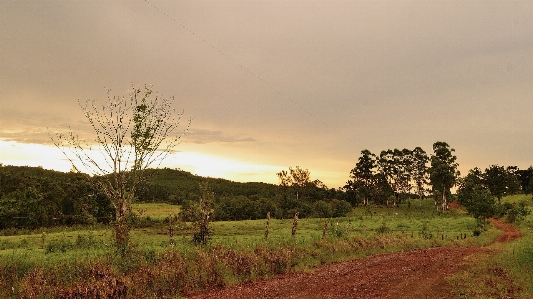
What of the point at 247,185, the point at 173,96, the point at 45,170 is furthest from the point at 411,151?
the point at 45,170

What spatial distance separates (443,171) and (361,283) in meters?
83.9

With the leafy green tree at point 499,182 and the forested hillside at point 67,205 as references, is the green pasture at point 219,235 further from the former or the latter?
the leafy green tree at point 499,182

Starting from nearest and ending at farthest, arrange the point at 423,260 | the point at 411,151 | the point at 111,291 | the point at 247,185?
the point at 111,291, the point at 423,260, the point at 411,151, the point at 247,185

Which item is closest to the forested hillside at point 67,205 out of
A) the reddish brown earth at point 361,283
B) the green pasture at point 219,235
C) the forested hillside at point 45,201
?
the forested hillside at point 45,201

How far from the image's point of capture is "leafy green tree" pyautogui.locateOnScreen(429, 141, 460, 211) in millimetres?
89688

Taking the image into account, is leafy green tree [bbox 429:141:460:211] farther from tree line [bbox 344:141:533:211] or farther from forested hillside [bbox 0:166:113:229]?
forested hillside [bbox 0:166:113:229]

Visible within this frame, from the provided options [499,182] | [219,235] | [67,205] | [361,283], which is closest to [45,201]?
[67,205]

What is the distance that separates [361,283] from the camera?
15.5 meters

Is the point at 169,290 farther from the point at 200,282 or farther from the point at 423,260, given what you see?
the point at 423,260

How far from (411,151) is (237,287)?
109 metres

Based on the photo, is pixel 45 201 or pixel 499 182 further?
pixel 499 182

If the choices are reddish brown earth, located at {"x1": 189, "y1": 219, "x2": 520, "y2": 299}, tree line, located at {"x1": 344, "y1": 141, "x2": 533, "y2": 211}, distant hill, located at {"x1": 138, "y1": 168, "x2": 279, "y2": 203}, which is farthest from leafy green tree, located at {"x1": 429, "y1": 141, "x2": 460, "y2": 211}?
reddish brown earth, located at {"x1": 189, "y1": 219, "x2": 520, "y2": 299}

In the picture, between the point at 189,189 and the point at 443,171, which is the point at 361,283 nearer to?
the point at 443,171

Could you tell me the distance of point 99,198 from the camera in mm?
82938
